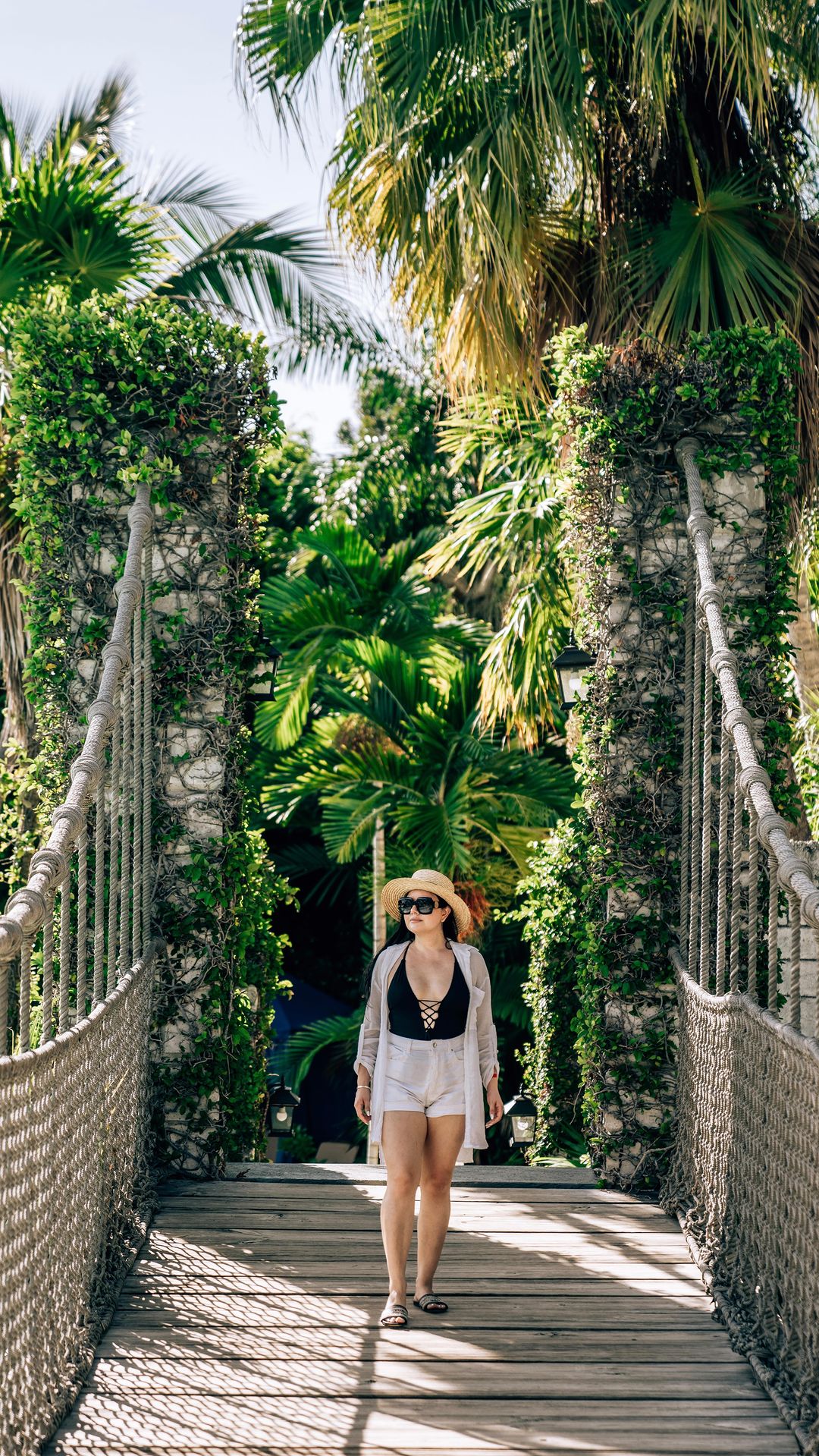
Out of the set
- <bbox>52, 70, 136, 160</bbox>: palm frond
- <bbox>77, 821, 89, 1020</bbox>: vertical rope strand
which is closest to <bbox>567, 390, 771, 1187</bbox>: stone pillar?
<bbox>77, 821, 89, 1020</bbox>: vertical rope strand

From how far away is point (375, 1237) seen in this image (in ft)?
13.6

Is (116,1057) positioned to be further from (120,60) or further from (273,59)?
(120,60)

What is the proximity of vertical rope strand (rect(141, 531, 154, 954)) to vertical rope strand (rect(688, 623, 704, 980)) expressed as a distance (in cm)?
179

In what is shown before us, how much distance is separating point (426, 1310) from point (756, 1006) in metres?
1.14

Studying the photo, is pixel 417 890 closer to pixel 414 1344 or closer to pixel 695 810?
pixel 414 1344

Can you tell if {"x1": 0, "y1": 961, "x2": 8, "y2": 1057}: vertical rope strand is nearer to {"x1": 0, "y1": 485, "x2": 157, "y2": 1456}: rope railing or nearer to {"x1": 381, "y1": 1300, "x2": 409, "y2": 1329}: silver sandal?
{"x1": 0, "y1": 485, "x2": 157, "y2": 1456}: rope railing

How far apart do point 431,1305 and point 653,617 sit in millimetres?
2412

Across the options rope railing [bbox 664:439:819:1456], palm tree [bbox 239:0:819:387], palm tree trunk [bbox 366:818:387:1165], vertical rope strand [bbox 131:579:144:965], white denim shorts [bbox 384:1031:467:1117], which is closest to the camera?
rope railing [bbox 664:439:819:1456]

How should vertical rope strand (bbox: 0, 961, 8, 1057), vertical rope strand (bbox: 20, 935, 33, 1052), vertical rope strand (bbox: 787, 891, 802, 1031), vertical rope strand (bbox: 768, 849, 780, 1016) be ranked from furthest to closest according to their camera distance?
1. vertical rope strand (bbox: 768, 849, 780, 1016)
2. vertical rope strand (bbox: 787, 891, 802, 1031)
3. vertical rope strand (bbox: 20, 935, 33, 1052)
4. vertical rope strand (bbox: 0, 961, 8, 1057)

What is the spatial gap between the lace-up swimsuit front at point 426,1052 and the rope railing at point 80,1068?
2.48 feet

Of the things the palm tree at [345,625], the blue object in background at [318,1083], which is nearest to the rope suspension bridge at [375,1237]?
the palm tree at [345,625]

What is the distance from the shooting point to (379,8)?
21.9 feet

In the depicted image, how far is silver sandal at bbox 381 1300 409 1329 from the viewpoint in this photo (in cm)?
343

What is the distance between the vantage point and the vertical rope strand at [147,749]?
4598mm
